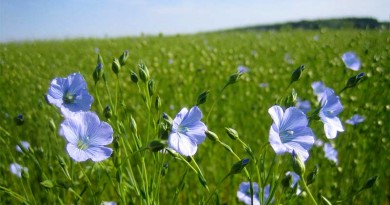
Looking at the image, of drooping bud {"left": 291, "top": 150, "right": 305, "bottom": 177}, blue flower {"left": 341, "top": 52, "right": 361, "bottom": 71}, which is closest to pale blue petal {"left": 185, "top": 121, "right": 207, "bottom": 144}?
drooping bud {"left": 291, "top": 150, "right": 305, "bottom": 177}

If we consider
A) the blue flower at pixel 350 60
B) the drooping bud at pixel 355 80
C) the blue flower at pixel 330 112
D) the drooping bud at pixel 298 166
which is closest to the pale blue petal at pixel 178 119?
the drooping bud at pixel 298 166

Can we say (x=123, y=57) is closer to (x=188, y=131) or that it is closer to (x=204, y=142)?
(x=188, y=131)

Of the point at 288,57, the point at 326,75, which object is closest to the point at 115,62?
the point at 326,75

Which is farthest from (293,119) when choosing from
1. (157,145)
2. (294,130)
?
(157,145)

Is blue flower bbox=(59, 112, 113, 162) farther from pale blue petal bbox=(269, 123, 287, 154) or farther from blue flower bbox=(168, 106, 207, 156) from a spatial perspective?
pale blue petal bbox=(269, 123, 287, 154)

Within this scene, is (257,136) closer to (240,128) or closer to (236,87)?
(240,128)

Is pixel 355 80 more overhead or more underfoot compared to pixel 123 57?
more underfoot
